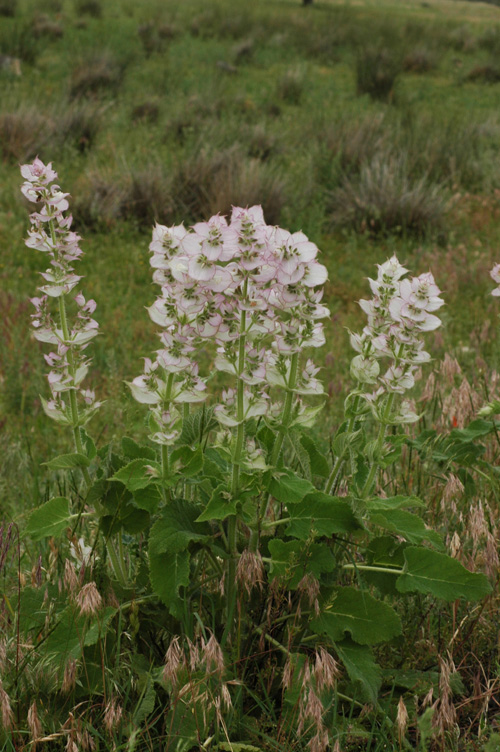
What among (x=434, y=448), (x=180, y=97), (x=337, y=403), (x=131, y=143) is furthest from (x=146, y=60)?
(x=434, y=448)

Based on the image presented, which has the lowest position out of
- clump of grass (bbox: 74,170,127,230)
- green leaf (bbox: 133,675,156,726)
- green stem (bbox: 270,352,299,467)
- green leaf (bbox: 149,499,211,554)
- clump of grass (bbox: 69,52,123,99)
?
clump of grass (bbox: 69,52,123,99)

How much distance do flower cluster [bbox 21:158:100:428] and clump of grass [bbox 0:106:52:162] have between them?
24.7 ft

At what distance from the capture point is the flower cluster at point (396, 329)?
169 cm

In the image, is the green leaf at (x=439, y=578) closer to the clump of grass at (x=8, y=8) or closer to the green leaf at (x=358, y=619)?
the green leaf at (x=358, y=619)

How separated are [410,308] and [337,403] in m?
2.66

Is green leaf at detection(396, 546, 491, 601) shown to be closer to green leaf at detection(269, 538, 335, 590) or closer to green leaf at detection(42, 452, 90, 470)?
green leaf at detection(269, 538, 335, 590)

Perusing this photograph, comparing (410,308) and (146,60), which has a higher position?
(410,308)

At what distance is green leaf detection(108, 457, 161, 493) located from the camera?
5.76 feet

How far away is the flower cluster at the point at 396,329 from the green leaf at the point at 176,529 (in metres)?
0.54

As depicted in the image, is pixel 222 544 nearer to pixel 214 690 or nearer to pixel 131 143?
pixel 214 690

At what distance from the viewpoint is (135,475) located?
179 centimetres

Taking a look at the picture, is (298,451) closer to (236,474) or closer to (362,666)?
(236,474)

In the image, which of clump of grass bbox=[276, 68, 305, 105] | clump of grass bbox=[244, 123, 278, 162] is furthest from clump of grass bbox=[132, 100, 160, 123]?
clump of grass bbox=[276, 68, 305, 105]

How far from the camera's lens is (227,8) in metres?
26.5
